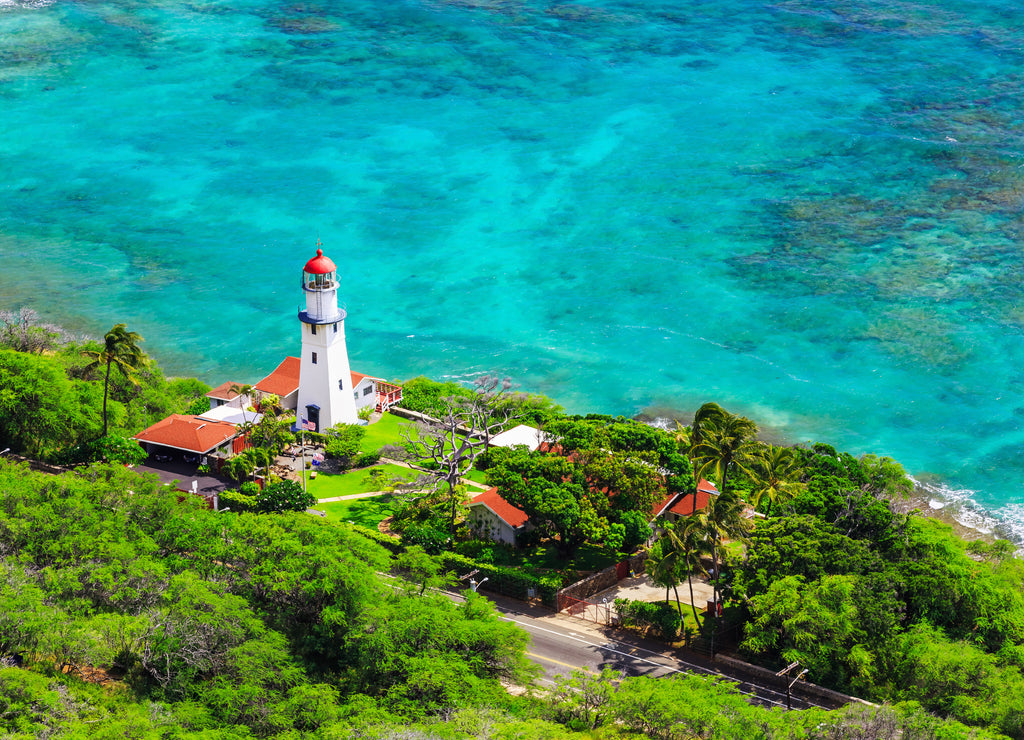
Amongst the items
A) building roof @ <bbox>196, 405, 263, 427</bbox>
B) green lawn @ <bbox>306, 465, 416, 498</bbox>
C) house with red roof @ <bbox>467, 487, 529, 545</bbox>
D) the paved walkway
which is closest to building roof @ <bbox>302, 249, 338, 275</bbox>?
building roof @ <bbox>196, 405, 263, 427</bbox>

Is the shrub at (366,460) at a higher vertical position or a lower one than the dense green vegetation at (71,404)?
lower

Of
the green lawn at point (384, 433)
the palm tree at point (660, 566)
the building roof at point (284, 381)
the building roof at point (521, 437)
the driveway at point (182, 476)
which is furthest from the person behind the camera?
the building roof at point (284, 381)

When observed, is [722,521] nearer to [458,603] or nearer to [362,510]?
[458,603]

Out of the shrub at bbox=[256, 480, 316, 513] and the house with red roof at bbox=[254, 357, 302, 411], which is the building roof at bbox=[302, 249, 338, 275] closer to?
the house with red roof at bbox=[254, 357, 302, 411]

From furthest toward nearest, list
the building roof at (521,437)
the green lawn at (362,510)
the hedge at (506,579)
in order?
the building roof at (521,437) → the green lawn at (362,510) → the hedge at (506,579)

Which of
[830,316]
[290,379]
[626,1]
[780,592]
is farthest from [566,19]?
[780,592]

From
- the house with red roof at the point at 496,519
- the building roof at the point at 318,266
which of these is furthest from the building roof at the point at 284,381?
the house with red roof at the point at 496,519

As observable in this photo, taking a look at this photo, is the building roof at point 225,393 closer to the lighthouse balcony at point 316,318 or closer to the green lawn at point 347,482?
the lighthouse balcony at point 316,318

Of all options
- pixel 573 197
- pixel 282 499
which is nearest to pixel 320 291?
pixel 282 499
